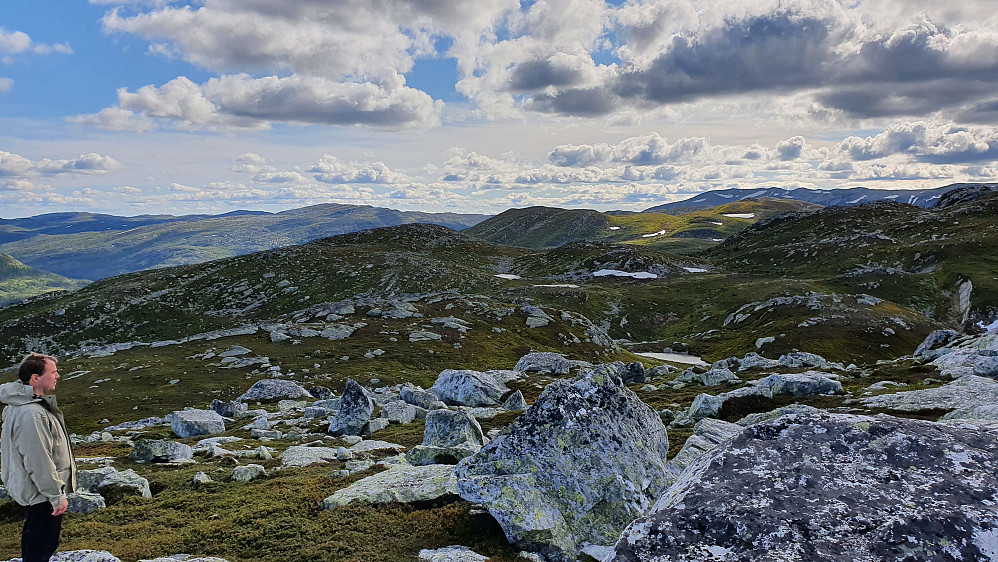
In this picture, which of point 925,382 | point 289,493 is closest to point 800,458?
point 289,493

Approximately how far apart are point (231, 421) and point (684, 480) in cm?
4517

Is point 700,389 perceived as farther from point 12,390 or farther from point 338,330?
point 338,330

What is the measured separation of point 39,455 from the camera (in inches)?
468

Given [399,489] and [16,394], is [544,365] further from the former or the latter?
[16,394]

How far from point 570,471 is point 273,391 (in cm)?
4738

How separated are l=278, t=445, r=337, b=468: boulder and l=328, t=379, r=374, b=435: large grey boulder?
6128 mm

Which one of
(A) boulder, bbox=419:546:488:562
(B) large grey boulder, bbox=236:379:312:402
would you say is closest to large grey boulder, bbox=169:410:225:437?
(B) large grey boulder, bbox=236:379:312:402

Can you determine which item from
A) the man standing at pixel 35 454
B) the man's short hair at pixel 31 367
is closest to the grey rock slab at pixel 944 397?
the man standing at pixel 35 454

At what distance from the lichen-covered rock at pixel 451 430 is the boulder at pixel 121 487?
1384 centimetres

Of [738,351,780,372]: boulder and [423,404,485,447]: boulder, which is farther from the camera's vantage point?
[738,351,780,372]: boulder

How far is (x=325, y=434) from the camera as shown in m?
38.3

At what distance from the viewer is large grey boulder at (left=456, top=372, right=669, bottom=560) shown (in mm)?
15836

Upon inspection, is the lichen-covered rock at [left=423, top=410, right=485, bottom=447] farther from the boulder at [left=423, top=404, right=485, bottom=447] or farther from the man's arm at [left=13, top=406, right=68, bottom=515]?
the man's arm at [left=13, top=406, right=68, bottom=515]

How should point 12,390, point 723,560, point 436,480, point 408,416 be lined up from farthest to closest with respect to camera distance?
1. point 408,416
2. point 436,480
3. point 12,390
4. point 723,560
